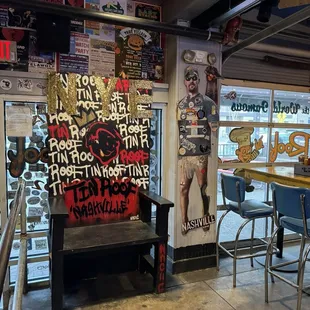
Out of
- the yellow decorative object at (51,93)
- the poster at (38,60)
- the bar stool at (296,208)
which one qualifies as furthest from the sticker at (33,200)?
the bar stool at (296,208)

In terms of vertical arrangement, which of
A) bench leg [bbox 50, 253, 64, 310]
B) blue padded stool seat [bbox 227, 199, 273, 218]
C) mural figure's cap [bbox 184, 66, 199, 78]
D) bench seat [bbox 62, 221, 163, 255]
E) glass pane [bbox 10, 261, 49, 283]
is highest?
mural figure's cap [bbox 184, 66, 199, 78]

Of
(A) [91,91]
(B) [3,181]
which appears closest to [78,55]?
(A) [91,91]

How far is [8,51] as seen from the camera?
2.54 meters

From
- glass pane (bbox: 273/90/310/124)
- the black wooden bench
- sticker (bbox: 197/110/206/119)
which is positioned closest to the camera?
the black wooden bench

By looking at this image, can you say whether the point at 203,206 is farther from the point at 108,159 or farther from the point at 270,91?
the point at 270,91

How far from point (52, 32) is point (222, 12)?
1.50 metres

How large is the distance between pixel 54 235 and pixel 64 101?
1.18 metres

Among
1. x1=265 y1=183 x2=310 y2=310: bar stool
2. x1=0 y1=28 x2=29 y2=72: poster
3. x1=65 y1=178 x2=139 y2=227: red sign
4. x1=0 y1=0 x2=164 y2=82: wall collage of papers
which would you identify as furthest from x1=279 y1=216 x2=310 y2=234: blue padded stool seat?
x1=0 y1=28 x2=29 y2=72: poster

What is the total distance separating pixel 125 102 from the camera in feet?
9.76

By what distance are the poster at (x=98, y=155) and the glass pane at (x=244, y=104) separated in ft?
3.29

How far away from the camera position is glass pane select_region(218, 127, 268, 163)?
354 cm

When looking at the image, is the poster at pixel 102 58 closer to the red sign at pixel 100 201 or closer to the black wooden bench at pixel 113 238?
the red sign at pixel 100 201

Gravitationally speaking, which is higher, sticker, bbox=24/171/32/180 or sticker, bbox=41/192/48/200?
sticker, bbox=24/171/32/180

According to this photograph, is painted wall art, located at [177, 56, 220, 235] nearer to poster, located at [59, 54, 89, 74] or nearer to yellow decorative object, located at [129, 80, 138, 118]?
yellow decorative object, located at [129, 80, 138, 118]
